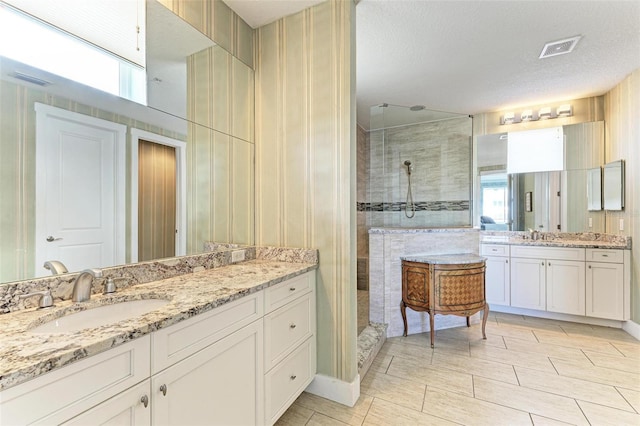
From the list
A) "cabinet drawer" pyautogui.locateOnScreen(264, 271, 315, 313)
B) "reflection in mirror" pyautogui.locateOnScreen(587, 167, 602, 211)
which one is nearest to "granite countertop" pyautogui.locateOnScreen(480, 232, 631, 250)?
"reflection in mirror" pyautogui.locateOnScreen(587, 167, 602, 211)

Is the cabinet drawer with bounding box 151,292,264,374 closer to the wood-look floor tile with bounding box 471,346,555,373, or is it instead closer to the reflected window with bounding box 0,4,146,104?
the reflected window with bounding box 0,4,146,104

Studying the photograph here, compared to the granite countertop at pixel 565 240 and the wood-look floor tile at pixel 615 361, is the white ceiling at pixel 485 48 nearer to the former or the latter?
the granite countertop at pixel 565 240

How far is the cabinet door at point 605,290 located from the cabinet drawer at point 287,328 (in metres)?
3.16

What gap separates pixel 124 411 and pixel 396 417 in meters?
1.50

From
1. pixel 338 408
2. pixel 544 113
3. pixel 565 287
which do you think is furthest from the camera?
pixel 544 113

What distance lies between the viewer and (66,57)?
125 cm

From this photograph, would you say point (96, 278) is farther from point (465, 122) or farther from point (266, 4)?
point (465, 122)

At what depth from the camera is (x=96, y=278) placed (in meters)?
1.17

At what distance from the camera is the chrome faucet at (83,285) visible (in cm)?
112

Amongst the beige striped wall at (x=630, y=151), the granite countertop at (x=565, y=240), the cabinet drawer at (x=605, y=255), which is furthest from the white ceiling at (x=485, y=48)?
the cabinet drawer at (x=605, y=255)

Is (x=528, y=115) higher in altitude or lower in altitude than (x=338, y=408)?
higher

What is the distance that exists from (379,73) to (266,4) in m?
1.28

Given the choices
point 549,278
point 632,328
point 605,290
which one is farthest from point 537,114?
point 632,328

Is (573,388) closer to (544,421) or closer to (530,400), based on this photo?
(530,400)
